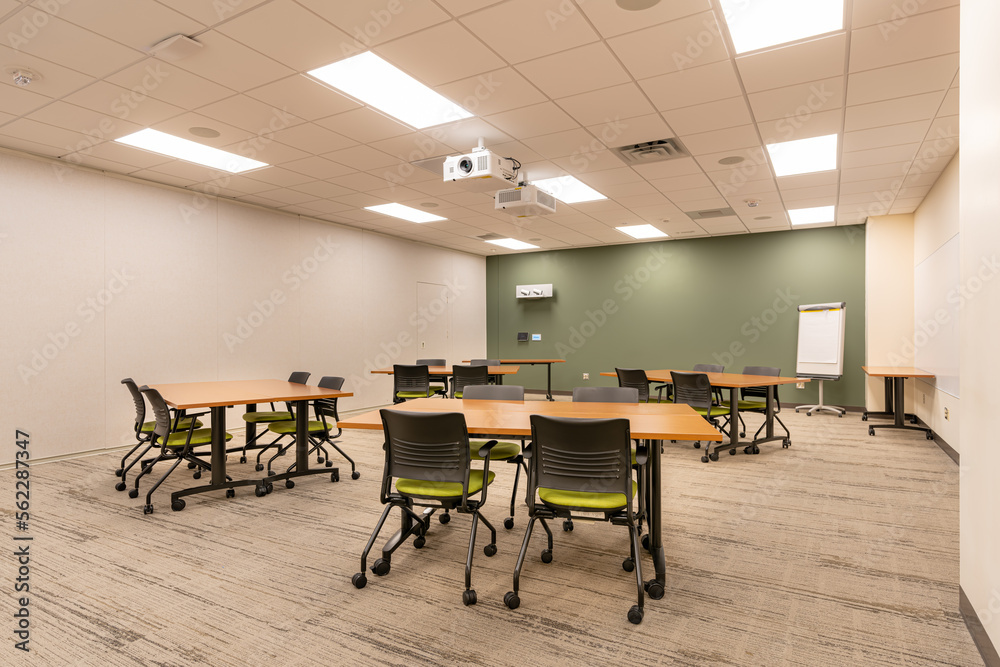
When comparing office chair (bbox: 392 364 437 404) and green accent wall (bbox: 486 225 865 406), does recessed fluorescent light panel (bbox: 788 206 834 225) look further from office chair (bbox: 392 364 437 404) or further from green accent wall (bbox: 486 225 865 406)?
office chair (bbox: 392 364 437 404)

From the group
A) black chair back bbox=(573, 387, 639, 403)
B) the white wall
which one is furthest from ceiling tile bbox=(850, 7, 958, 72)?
the white wall

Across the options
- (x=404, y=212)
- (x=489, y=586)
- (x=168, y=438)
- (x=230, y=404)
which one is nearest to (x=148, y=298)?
(x=168, y=438)

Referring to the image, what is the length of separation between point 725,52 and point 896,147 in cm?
283

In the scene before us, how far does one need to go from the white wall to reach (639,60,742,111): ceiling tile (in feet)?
18.1

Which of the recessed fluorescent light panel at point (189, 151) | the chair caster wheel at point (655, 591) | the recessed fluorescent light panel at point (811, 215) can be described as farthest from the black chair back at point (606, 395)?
the recessed fluorescent light panel at point (811, 215)

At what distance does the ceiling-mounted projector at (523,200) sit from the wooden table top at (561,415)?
252 centimetres

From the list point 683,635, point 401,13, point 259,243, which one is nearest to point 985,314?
point 683,635

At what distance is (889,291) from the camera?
797 centimetres

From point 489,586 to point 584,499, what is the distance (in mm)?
673

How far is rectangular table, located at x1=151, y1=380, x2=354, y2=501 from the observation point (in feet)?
13.1

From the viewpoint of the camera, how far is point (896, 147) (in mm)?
5000

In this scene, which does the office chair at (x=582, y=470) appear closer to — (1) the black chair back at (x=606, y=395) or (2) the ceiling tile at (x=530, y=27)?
(1) the black chair back at (x=606, y=395)

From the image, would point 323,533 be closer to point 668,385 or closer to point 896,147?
point 668,385

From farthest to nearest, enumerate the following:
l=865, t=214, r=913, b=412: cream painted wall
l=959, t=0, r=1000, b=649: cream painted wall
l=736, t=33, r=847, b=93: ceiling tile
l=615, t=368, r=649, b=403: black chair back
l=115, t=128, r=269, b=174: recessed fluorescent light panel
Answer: l=865, t=214, r=913, b=412: cream painted wall
l=615, t=368, r=649, b=403: black chair back
l=115, t=128, r=269, b=174: recessed fluorescent light panel
l=736, t=33, r=847, b=93: ceiling tile
l=959, t=0, r=1000, b=649: cream painted wall
